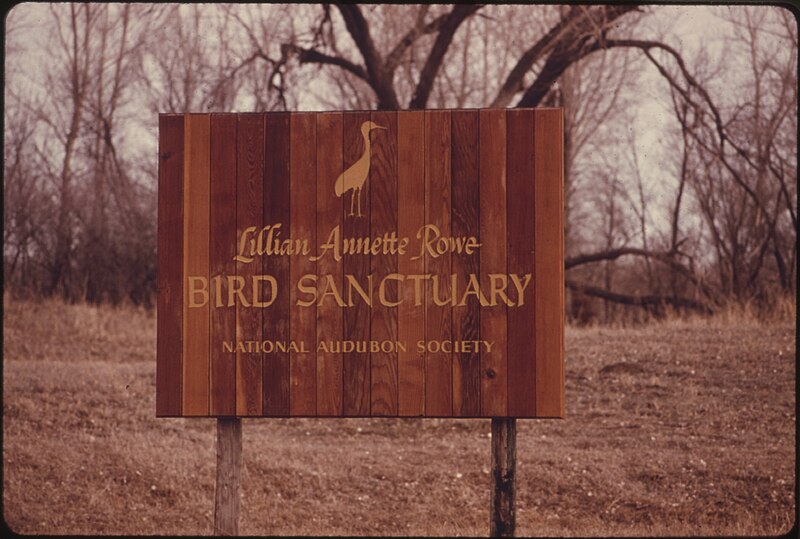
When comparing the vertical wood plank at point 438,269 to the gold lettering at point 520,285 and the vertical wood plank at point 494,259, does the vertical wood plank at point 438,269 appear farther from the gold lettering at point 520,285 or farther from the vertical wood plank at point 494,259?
the gold lettering at point 520,285

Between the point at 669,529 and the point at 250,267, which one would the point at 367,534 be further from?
the point at 250,267

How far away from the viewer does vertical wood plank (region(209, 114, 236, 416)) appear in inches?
232

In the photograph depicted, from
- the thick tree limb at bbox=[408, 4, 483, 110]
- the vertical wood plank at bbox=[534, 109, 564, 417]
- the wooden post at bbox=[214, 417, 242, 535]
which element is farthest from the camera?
the thick tree limb at bbox=[408, 4, 483, 110]

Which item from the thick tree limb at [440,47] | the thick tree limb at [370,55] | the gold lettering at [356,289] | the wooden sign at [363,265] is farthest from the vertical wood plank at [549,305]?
the thick tree limb at [440,47]

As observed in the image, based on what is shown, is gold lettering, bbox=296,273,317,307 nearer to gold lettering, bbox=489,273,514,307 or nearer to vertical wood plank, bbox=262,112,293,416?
vertical wood plank, bbox=262,112,293,416

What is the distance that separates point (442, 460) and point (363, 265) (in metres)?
4.00

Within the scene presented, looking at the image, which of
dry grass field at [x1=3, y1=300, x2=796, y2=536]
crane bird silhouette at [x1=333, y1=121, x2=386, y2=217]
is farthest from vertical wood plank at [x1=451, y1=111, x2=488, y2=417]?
dry grass field at [x1=3, y1=300, x2=796, y2=536]

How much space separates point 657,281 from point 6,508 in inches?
808

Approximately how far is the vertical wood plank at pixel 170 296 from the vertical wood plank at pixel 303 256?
2.19ft

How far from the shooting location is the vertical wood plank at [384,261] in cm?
583

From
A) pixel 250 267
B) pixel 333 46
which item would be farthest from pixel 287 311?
pixel 333 46

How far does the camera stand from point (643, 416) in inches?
417

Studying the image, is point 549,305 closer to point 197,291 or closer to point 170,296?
point 197,291

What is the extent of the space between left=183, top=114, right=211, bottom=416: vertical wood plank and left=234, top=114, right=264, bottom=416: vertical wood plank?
19 centimetres
